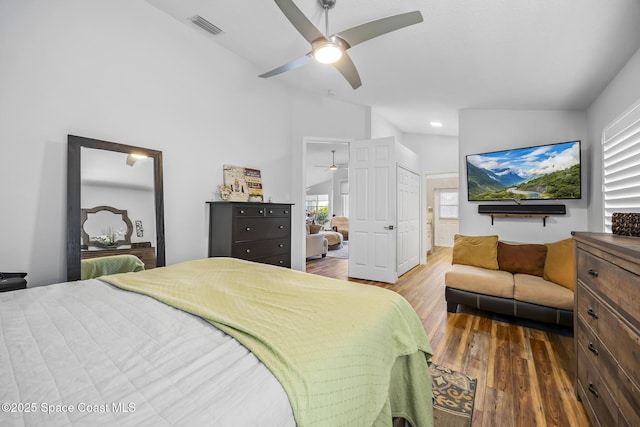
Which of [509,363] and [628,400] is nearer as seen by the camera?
[628,400]

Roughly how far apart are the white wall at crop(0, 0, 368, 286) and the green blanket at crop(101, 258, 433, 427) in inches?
41.0

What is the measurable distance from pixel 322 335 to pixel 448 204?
340 inches

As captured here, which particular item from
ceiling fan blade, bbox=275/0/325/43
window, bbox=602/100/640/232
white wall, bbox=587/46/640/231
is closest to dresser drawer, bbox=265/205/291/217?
ceiling fan blade, bbox=275/0/325/43

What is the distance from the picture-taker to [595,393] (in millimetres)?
1373

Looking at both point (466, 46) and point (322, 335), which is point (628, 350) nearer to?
point (322, 335)

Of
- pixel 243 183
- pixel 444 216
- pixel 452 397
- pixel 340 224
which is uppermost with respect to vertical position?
pixel 243 183

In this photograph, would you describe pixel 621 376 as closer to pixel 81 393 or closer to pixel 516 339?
pixel 516 339

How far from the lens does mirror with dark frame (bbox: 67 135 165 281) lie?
203 cm

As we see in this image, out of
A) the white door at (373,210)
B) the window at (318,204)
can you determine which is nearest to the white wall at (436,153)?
the white door at (373,210)

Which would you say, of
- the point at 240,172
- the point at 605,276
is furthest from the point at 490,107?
the point at 240,172

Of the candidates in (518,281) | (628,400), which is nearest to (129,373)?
(628,400)

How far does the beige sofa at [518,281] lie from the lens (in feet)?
8.44

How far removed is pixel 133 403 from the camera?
1.87 ft

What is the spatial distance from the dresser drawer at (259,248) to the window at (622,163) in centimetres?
325
